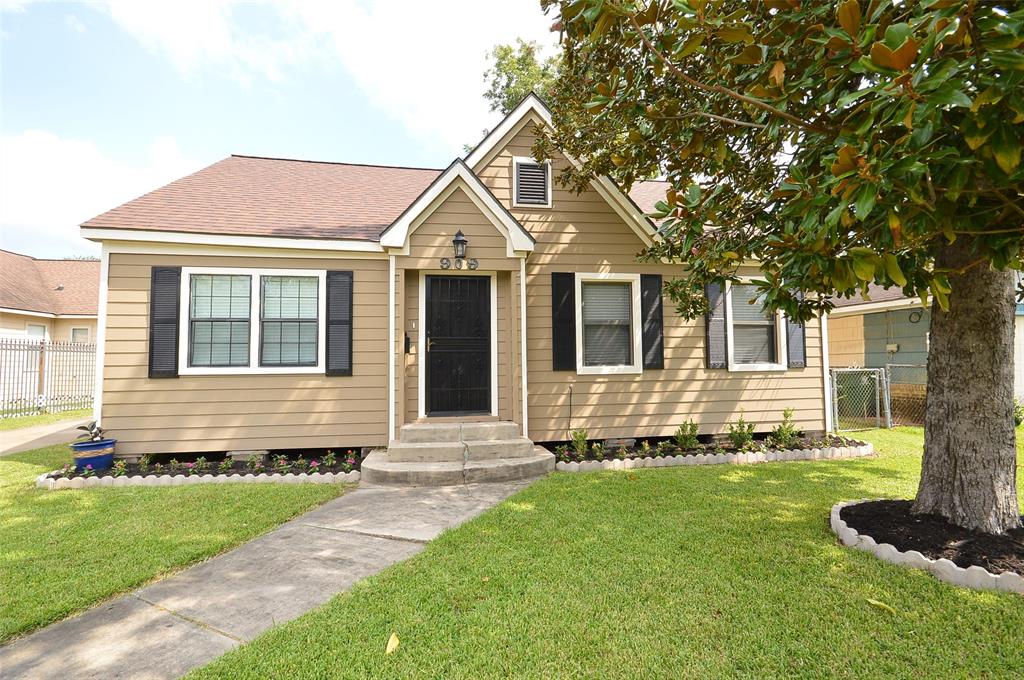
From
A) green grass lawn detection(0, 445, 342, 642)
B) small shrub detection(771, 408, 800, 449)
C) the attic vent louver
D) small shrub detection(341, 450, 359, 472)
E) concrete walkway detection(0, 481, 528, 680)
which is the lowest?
concrete walkway detection(0, 481, 528, 680)

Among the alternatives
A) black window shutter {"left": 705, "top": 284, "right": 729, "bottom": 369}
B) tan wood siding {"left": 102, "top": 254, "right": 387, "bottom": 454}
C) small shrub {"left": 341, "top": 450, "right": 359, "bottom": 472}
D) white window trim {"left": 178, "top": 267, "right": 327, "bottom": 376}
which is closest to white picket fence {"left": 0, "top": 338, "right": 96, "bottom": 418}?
tan wood siding {"left": 102, "top": 254, "right": 387, "bottom": 454}

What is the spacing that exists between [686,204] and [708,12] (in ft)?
3.50

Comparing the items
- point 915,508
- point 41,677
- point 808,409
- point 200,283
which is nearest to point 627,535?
point 915,508

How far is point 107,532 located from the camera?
3514mm

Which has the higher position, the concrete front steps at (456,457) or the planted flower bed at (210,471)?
the concrete front steps at (456,457)

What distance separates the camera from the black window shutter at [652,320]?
6625mm

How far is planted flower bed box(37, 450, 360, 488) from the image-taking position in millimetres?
4898

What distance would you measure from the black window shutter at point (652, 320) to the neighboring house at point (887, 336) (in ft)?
22.1

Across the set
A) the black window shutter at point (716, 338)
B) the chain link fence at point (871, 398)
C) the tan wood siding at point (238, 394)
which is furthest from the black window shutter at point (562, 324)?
the chain link fence at point (871, 398)

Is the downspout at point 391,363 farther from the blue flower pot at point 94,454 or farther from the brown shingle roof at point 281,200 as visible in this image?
the blue flower pot at point 94,454

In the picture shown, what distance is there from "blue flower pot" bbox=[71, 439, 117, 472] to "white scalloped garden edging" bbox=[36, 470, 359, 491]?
23 centimetres

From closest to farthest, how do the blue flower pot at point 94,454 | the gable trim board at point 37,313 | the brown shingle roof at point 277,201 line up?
the blue flower pot at point 94,454
the brown shingle roof at point 277,201
the gable trim board at point 37,313

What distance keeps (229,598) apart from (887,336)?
14871mm

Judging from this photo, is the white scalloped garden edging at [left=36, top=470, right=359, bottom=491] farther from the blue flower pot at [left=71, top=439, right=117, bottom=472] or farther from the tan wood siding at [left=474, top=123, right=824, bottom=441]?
the tan wood siding at [left=474, top=123, right=824, bottom=441]
